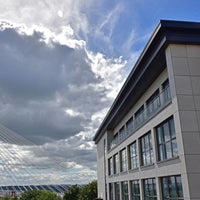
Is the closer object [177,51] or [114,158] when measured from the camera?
[177,51]

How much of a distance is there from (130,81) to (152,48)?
17.8ft

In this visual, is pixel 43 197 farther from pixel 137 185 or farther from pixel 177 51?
pixel 177 51

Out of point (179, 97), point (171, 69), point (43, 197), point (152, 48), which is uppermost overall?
point (152, 48)

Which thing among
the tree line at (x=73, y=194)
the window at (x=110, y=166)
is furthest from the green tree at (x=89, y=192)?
the window at (x=110, y=166)

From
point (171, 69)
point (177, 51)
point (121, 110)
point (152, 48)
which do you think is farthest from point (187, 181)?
point (121, 110)

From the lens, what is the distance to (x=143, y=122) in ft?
65.0

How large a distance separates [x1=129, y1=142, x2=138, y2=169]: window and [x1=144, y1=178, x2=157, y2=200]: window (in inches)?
125

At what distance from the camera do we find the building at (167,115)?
43.2ft

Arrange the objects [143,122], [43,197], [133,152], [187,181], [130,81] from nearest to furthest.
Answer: [187,181] < [143,122] < [130,81] < [133,152] < [43,197]

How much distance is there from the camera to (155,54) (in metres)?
15.8

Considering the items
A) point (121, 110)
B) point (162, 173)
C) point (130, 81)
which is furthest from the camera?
point (121, 110)

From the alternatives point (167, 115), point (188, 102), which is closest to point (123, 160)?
point (167, 115)

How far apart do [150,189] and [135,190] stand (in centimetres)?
448

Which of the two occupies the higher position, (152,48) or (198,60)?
(152,48)
